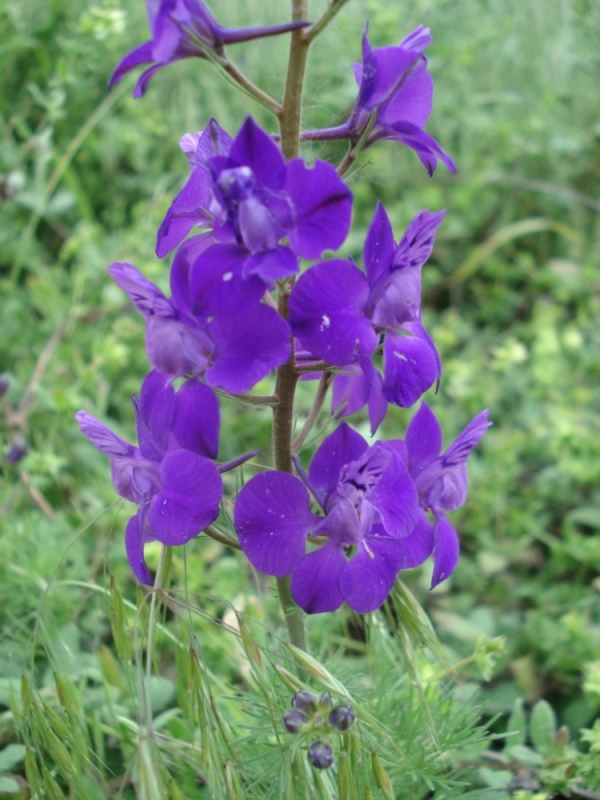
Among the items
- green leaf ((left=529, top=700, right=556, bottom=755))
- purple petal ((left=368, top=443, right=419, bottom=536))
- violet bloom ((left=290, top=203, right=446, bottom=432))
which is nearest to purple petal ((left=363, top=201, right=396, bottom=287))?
violet bloom ((left=290, top=203, right=446, bottom=432))

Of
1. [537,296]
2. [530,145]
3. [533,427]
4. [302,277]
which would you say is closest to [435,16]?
[530,145]

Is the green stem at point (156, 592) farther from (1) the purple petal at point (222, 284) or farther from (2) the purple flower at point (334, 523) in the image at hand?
(1) the purple petal at point (222, 284)

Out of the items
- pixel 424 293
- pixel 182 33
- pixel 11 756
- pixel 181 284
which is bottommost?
pixel 424 293

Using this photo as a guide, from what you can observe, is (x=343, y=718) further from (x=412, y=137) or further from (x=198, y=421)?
(x=412, y=137)

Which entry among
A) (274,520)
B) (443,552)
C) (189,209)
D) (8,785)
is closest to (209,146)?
(189,209)

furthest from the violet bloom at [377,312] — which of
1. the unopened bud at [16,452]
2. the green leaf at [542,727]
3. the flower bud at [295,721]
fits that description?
the unopened bud at [16,452]

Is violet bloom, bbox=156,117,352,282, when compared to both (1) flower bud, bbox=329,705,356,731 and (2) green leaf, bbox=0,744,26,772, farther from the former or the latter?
(2) green leaf, bbox=0,744,26,772

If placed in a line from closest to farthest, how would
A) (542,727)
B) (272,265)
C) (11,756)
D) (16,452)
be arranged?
1. (272,265)
2. (11,756)
3. (542,727)
4. (16,452)
